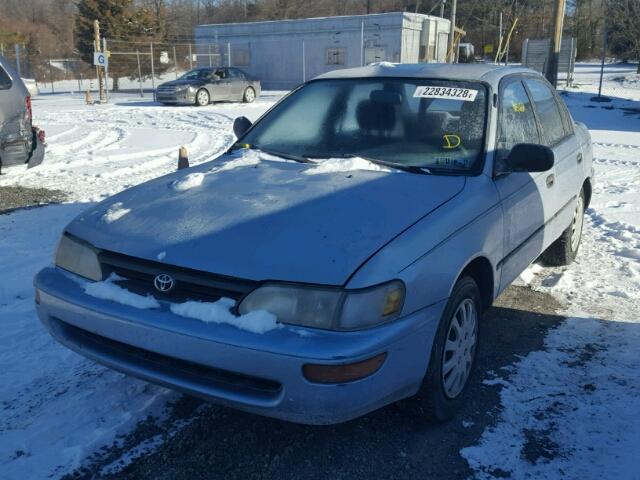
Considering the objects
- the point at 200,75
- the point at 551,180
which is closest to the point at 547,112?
the point at 551,180

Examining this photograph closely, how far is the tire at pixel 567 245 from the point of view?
5.17 meters

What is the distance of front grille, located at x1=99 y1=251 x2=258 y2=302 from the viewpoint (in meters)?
2.53

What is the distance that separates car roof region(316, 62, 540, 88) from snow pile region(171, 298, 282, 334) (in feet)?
7.28

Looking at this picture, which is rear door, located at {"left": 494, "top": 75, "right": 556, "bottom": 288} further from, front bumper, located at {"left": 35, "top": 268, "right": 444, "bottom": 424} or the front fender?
front bumper, located at {"left": 35, "top": 268, "right": 444, "bottom": 424}

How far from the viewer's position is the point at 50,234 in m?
5.91

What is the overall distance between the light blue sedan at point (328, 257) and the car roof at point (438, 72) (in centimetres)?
2

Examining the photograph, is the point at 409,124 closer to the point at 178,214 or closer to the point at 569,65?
the point at 178,214

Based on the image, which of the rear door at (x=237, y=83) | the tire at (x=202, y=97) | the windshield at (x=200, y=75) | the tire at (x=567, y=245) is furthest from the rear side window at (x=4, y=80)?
the rear door at (x=237, y=83)

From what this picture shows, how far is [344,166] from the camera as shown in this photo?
353 cm

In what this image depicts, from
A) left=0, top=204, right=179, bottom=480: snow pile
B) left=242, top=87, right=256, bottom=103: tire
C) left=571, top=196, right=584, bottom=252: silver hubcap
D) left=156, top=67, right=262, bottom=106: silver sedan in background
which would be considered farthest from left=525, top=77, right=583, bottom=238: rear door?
left=242, top=87, right=256, bottom=103: tire

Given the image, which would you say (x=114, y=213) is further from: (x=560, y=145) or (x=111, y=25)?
(x=111, y=25)

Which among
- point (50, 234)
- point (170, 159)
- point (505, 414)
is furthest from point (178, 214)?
point (170, 159)

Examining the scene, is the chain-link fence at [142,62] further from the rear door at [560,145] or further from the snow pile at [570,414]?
the snow pile at [570,414]

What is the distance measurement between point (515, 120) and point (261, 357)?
8.29 ft
